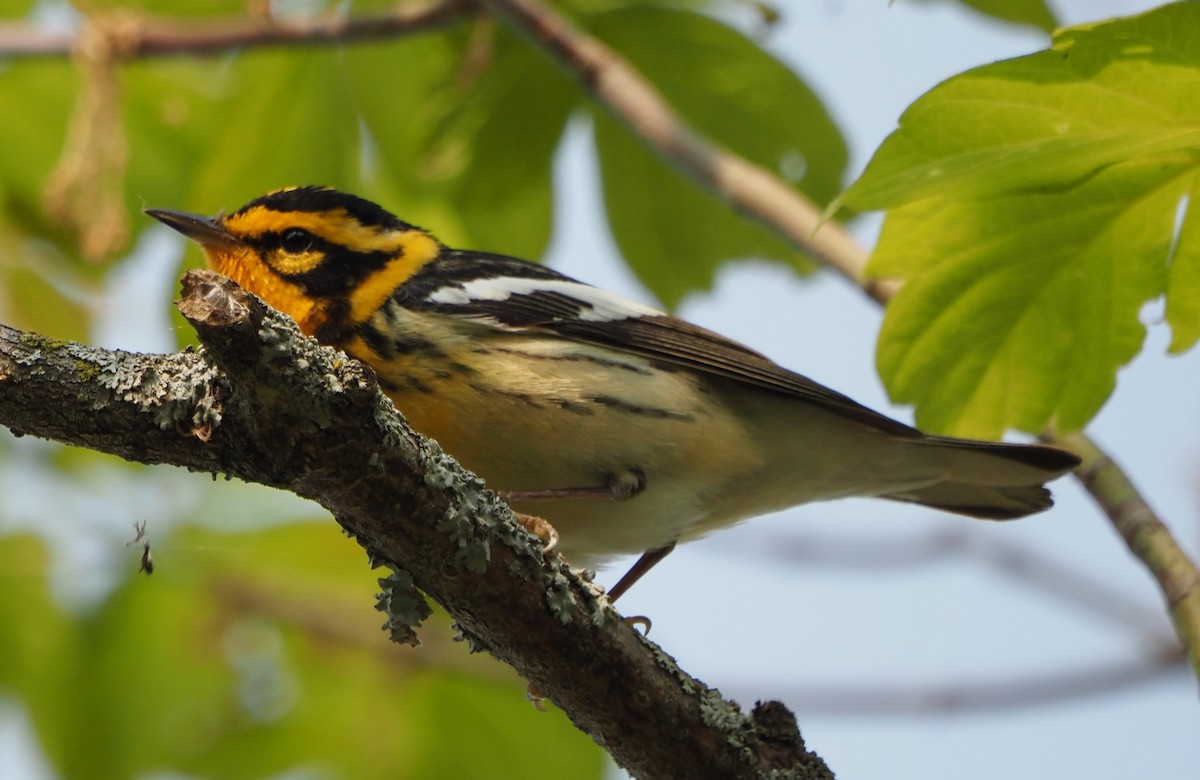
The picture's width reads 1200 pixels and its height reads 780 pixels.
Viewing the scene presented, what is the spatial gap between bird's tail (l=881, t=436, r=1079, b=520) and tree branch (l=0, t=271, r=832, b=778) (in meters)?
1.60

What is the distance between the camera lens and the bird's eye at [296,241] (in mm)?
4012

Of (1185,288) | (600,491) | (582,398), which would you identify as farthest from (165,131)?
(1185,288)

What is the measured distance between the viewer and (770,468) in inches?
156

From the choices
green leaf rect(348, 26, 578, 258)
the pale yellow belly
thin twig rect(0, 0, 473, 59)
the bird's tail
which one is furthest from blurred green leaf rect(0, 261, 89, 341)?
the bird's tail

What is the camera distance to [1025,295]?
9.13 feet

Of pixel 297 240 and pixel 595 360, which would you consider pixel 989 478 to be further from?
pixel 297 240

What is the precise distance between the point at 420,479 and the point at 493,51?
2534 millimetres

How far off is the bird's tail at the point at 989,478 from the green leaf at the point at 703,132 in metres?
0.83

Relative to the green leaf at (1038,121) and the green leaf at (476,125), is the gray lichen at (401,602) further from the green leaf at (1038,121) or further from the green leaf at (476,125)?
the green leaf at (476,125)

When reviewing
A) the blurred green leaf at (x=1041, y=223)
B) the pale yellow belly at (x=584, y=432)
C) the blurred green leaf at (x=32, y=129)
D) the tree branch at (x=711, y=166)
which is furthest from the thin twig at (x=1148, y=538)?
the blurred green leaf at (x=32, y=129)

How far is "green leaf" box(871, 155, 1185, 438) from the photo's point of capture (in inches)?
100

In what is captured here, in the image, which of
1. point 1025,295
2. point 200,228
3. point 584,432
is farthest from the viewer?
point 200,228

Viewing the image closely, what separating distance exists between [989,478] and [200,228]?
8.13 feet

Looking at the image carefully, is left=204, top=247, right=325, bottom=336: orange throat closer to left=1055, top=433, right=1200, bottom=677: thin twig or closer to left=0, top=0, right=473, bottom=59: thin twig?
left=0, top=0, right=473, bottom=59: thin twig
